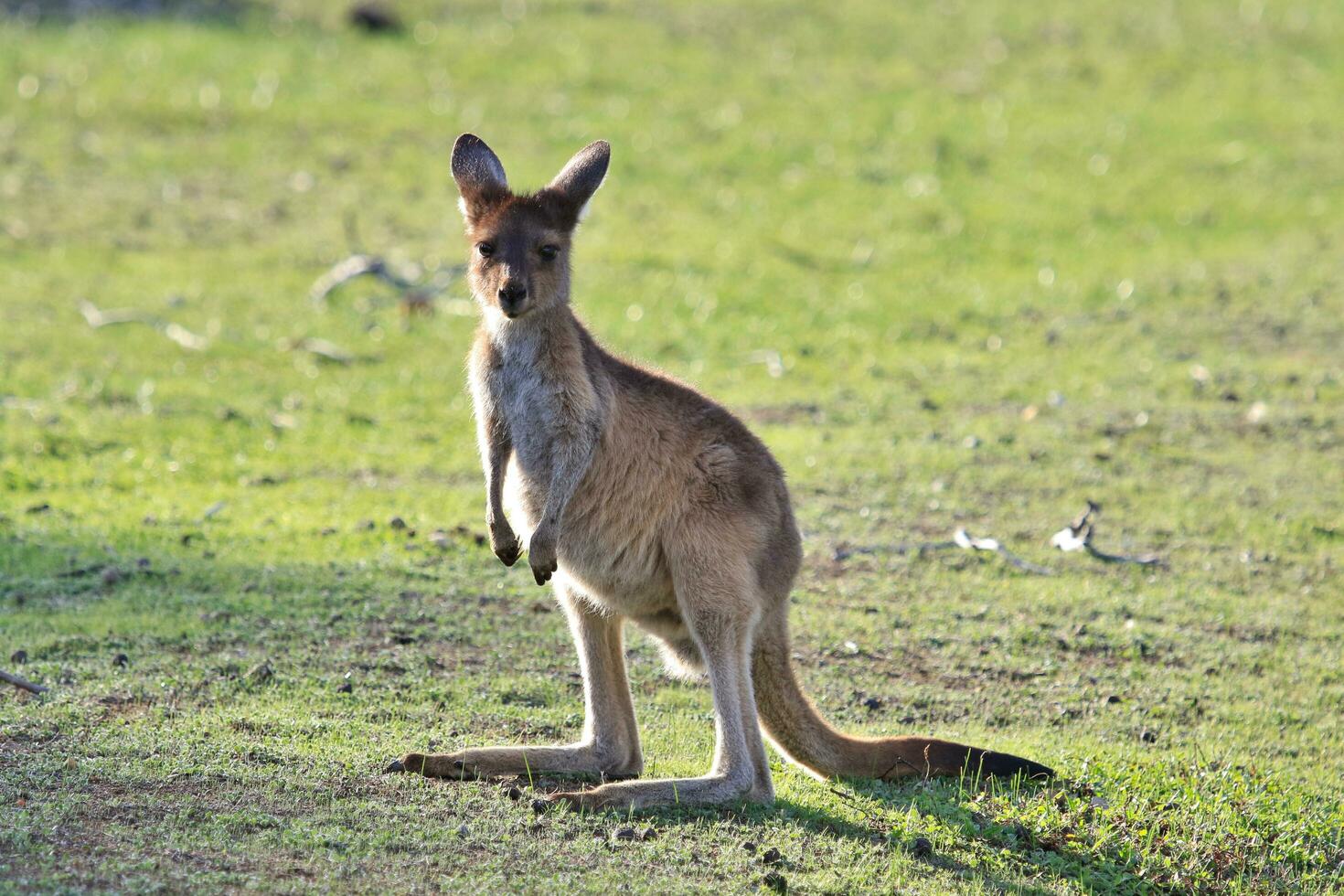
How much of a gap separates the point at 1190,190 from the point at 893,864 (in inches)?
442

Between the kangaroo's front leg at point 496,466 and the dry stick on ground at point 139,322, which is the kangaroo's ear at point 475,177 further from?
the dry stick on ground at point 139,322

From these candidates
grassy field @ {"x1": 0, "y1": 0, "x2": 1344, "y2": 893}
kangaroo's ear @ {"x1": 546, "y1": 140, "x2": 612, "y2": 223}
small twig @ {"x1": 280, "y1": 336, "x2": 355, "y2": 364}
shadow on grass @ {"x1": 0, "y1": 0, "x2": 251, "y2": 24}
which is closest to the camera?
grassy field @ {"x1": 0, "y1": 0, "x2": 1344, "y2": 893}

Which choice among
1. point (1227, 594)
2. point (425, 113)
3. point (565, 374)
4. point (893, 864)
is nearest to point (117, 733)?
point (565, 374)

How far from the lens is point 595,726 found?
4855 mm

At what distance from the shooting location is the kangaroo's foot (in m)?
4.60

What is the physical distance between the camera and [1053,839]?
178 inches

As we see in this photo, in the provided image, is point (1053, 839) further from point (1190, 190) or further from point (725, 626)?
point (1190, 190)

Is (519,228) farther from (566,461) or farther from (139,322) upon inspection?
(139,322)

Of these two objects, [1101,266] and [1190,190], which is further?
[1190,190]

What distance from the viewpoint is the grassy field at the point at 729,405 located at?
4.48m

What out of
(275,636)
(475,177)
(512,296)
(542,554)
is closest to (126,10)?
(275,636)

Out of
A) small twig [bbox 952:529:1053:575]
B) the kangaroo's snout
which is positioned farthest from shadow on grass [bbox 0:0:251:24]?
the kangaroo's snout

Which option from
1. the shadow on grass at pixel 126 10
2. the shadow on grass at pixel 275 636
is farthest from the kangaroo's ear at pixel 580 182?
the shadow on grass at pixel 126 10

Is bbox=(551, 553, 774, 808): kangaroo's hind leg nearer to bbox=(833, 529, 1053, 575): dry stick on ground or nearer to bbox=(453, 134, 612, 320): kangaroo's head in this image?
bbox=(453, 134, 612, 320): kangaroo's head
